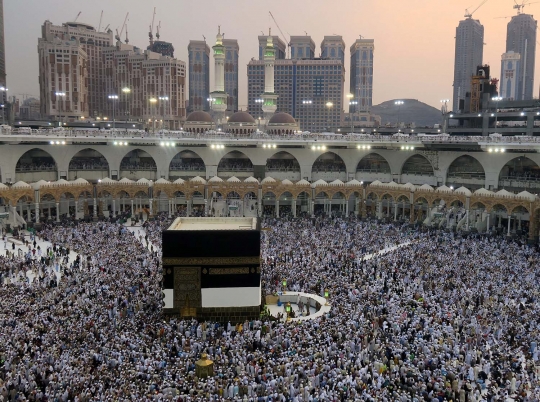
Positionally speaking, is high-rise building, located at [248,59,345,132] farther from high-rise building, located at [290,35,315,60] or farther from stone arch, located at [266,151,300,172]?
stone arch, located at [266,151,300,172]

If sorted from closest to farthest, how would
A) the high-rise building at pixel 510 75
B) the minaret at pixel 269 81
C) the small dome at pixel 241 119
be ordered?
the small dome at pixel 241 119 < the minaret at pixel 269 81 < the high-rise building at pixel 510 75

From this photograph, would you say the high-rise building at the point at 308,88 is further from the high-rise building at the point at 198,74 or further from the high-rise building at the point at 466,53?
the high-rise building at the point at 466,53

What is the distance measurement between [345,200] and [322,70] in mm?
84491

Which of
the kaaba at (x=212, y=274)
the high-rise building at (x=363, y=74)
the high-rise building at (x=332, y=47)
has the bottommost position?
the kaaba at (x=212, y=274)

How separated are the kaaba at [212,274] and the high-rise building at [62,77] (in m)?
74.8

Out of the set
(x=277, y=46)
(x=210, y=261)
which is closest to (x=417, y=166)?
(x=210, y=261)

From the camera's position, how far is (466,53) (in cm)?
15775

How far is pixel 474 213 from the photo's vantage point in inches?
→ 1221

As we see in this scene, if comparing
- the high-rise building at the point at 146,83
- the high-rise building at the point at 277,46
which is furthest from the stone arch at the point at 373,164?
the high-rise building at the point at 277,46

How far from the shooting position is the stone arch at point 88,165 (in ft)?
122

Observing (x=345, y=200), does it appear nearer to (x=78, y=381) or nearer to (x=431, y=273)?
(x=431, y=273)

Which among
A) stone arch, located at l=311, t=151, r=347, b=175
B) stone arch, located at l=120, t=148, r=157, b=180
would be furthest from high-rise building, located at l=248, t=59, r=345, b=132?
stone arch, located at l=120, t=148, r=157, b=180

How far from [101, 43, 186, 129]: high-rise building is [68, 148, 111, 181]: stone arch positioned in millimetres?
62938

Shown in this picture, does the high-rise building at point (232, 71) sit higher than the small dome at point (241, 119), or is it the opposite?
the high-rise building at point (232, 71)
